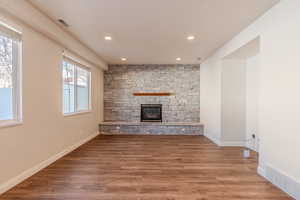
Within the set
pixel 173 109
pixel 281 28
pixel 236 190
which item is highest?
pixel 281 28

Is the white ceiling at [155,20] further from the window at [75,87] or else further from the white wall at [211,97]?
the white wall at [211,97]

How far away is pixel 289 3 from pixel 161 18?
1.66 metres

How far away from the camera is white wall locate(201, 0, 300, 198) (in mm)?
2139

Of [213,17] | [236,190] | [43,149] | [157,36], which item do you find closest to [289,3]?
[213,17]

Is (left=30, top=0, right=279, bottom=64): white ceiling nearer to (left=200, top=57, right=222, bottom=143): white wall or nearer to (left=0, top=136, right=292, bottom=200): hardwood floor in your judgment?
(left=200, top=57, right=222, bottom=143): white wall

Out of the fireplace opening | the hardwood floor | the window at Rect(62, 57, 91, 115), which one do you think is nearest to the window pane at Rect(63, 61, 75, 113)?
the window at Rect(62, 57, 91, 115)

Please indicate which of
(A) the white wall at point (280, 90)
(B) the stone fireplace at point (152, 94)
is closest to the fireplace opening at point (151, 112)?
(B) the stone fireplace at point (152, 94)

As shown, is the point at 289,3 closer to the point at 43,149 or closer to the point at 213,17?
the point at 213,17

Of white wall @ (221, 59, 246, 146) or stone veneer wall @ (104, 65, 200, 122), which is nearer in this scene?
white wall @ (221, 59, 246, 146)

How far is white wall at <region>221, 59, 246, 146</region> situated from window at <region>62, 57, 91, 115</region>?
3.65 m

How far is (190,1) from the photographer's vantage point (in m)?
2.40

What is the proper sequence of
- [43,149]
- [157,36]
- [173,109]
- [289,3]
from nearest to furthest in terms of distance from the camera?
[289,3] → [43,149] → [157,36] → [173,109]

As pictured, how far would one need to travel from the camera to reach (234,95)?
14.7 feet

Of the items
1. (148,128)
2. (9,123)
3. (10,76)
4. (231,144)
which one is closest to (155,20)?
(10,76)
